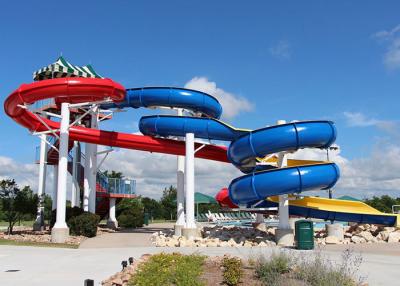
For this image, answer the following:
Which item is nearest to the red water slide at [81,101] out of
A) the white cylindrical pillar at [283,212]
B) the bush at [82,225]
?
the bush at [82,225]

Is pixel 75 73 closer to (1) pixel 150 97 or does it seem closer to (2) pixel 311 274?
(1) pixel 150 97

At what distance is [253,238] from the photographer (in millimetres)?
19734

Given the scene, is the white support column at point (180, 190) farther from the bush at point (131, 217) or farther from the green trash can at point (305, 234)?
the green trash can at point (305, 234)

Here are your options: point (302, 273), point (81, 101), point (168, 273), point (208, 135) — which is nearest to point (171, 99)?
point (208, 135)

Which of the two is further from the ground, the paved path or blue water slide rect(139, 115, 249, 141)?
blue water slide rect(139, 115, 249, 141)

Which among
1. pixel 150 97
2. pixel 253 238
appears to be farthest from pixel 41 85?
pixel 253 238

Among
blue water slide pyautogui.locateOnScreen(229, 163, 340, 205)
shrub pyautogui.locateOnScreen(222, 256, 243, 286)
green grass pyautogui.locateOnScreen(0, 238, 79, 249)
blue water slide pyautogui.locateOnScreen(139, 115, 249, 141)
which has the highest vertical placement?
blue water slide pyautogui.locateOnScreen(139, 115, 249, 141)

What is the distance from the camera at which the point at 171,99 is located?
2258cm

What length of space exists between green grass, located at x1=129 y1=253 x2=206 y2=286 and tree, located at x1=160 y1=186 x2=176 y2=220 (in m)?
50.1

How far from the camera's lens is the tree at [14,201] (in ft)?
76.7

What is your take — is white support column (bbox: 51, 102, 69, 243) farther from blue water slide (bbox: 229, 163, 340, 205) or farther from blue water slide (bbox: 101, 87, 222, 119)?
blue water slide (bbox: 229, 163, 340, 205)

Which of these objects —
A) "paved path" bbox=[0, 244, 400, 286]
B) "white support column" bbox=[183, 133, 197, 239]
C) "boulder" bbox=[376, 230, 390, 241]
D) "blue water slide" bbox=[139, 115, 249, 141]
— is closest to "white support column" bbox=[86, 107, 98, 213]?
"blue water slide" bbox=[139, 115, 249, 141]

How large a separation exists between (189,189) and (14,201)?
982 cm

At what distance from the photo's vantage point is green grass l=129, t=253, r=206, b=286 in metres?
7.51
